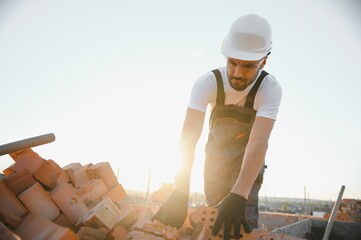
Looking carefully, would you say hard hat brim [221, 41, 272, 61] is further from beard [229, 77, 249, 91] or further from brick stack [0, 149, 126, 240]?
brick stack [0, 149, 126, 240]

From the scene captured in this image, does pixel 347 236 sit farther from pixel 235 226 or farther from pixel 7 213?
pixel 7 213

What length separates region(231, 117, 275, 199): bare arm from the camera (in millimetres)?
1922

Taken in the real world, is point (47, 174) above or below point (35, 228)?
above

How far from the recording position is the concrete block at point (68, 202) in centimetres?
→ 216

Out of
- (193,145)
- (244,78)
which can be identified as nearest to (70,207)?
(193,145)

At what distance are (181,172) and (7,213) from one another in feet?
3.95

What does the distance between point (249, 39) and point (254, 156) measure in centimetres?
95

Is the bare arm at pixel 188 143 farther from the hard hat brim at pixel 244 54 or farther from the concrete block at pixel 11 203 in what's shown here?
the concrete block at pixel 11 203

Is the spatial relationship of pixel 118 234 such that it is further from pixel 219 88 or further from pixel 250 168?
pixel 219 88

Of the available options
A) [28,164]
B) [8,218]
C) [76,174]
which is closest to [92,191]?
[76,174]

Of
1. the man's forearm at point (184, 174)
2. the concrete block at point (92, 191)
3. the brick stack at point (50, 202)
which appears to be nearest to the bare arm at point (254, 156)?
the man's forearm at point (184, 174)

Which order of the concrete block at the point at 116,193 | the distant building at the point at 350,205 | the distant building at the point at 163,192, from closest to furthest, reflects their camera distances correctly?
the concrete block at the point at 116,193 → the distant building at the point at 350,205 → the distant building at the point at 163,192

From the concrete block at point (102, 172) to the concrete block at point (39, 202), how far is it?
79 cm

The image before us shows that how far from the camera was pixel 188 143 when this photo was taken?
2.22 meters
